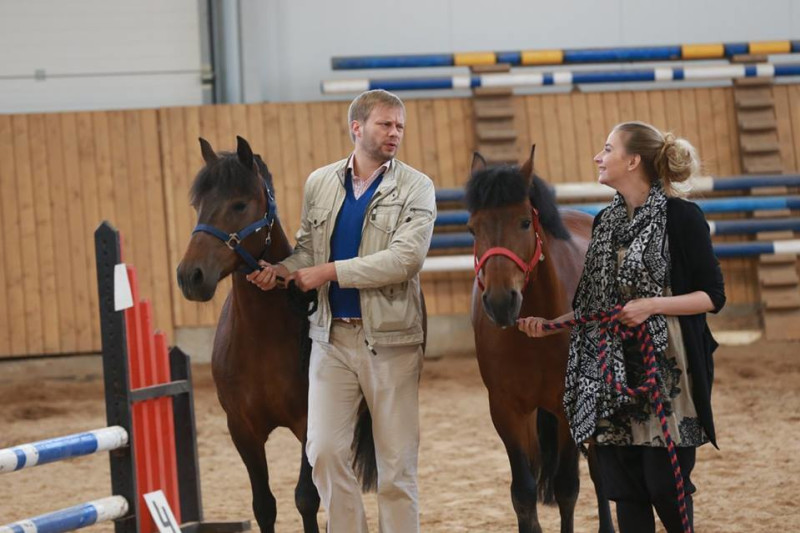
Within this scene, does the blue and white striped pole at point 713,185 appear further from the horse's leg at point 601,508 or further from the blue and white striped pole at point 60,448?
the blue and white striped pole at point 60,448

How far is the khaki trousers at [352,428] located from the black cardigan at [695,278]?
0.95 metres

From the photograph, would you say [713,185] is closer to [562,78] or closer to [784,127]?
[784,127]

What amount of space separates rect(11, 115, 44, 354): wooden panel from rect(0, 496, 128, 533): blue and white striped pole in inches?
244

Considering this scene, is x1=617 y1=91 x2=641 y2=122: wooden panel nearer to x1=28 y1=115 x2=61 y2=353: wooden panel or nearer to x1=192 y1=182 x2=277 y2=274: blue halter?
x1=28 y1=115 x2=61 y2=353: wooden panel

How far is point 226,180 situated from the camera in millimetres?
3451

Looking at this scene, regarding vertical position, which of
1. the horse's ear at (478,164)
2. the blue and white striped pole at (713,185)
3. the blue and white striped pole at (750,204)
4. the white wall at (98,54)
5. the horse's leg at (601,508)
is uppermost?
the white wall at (98,54)

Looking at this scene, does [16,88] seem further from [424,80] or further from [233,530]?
[233,530]

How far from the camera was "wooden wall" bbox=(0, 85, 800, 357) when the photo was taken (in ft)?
31.1

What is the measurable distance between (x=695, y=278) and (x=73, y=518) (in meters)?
2.28

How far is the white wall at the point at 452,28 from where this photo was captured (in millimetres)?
10398

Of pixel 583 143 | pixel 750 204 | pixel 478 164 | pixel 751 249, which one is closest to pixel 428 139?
pixel 583 143

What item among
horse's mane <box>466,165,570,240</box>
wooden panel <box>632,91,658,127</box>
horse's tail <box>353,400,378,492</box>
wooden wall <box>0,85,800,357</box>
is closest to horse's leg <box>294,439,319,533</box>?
horse's tail <box>353,400,378,492</box>

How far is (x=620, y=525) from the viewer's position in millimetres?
3004

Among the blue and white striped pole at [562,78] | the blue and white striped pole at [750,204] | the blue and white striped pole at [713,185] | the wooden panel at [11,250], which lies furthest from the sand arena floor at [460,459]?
the blue and white striped pole at [562,78]
